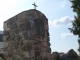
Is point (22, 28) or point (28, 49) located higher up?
point (22, 28)

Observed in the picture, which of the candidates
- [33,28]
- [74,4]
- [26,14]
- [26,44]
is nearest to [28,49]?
[26,44]

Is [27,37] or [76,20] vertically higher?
[76,20]

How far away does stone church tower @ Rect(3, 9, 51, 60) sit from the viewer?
529cm

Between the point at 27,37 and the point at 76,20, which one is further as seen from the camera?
the point at 76,20

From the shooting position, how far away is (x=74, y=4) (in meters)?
9.10

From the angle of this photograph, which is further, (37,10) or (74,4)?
(74,4)

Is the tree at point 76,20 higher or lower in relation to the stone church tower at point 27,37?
higher

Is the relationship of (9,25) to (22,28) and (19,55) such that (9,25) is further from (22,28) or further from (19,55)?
(19,55)

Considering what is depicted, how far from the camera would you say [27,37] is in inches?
208

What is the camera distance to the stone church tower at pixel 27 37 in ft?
17.3

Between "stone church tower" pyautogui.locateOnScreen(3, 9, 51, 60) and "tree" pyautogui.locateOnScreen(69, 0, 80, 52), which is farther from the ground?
"tree" pyautogui.locateOnScreen(69, 0, 80, 52)

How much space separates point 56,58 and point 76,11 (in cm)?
316

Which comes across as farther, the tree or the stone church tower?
the tree

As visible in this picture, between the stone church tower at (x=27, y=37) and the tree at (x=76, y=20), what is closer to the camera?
the stone church tower at (x=27, y=37)
